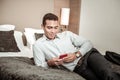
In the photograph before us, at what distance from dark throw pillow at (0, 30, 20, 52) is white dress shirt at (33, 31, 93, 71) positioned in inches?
48.5

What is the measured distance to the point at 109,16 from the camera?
380 centimetres

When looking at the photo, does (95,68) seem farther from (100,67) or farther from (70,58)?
(70,58)

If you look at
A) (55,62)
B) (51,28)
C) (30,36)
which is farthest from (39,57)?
(30,36)

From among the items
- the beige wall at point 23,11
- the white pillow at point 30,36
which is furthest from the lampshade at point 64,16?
the white pillow at point 30,36

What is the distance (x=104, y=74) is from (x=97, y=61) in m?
0.25

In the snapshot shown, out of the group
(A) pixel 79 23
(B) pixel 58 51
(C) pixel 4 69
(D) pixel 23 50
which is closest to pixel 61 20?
(A) pixel 79 23

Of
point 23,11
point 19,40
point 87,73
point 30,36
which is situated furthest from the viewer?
point 23,11

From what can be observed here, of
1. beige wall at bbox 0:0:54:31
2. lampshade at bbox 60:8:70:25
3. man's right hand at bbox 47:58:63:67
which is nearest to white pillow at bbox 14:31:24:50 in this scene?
beige wall at bbox 0:0:54:31

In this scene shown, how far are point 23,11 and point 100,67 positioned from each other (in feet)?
8.61

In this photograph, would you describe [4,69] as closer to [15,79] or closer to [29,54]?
[15,79]

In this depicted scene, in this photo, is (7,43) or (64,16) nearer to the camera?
(7,43)

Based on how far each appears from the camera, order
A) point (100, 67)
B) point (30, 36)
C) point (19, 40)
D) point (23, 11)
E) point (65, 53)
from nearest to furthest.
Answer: point (100, 67)
point (65, 53)
point (19, 40)
point (30, 36)
point (23, 11)

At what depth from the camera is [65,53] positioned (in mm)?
1921

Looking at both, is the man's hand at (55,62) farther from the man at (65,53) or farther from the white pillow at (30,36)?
the white pillow at (30,36)
